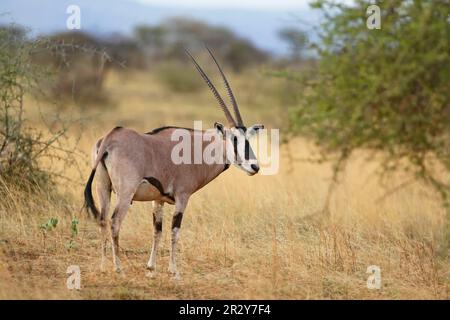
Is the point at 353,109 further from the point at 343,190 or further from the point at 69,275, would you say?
the point at 69,275

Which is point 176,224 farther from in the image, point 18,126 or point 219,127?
point 18,126

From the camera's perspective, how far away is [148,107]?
2553 cm

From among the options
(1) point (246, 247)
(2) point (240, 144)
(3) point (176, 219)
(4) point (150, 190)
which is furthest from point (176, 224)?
(1) point (246, 247)

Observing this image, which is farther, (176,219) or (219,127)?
(219,127)

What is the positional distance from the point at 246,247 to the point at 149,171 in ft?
5.63

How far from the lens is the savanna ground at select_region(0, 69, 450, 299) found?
5898 mm

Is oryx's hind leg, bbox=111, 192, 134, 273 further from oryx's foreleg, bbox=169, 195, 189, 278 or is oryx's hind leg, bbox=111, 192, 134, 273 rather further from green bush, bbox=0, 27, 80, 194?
green bush, bbox=0, 27, 80, 194

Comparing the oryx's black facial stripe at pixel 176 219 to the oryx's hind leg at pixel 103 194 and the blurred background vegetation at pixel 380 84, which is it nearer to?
the oryx's hind leg at pixel 103 194

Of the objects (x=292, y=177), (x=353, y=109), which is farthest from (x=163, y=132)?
(x=292, y=177)

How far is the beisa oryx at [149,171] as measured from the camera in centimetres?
588

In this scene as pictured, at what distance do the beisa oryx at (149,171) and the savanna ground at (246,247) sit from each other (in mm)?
483

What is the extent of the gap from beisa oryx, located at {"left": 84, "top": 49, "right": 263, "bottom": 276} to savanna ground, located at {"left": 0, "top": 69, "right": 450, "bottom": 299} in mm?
483

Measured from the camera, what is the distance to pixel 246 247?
726 centimetres

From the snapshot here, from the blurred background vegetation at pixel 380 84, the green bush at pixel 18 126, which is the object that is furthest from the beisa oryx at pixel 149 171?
the blurred background vegetation at pixel 380 84
